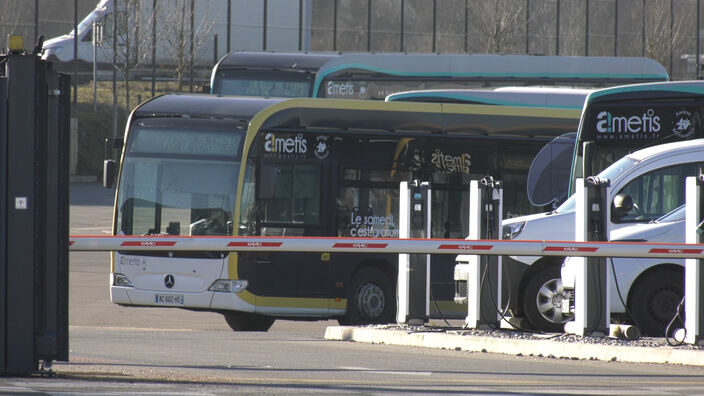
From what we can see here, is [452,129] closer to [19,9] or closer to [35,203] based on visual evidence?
[35,203]

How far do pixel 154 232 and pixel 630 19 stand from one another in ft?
149

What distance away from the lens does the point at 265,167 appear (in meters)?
16.3

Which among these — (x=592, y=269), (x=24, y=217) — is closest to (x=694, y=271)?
(x=592, y=269)

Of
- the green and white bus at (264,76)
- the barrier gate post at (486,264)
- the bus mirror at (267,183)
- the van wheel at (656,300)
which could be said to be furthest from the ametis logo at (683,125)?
the green and white bus at (264,76)

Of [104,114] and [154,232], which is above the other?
[104,114]

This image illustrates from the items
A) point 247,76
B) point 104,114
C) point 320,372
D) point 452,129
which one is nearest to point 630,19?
point 104,114

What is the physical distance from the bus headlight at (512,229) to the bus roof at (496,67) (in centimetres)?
1238

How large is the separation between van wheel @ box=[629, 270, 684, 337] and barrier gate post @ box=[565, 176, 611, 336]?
1.32 m

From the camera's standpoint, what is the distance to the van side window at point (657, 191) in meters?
13.3

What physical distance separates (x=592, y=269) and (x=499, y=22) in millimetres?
38170

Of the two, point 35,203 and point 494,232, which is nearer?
point 35,203

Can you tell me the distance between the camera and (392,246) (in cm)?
1118

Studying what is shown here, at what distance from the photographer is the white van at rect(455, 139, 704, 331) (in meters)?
13.4

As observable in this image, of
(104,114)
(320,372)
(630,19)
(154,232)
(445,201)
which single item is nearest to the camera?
(320,372)
